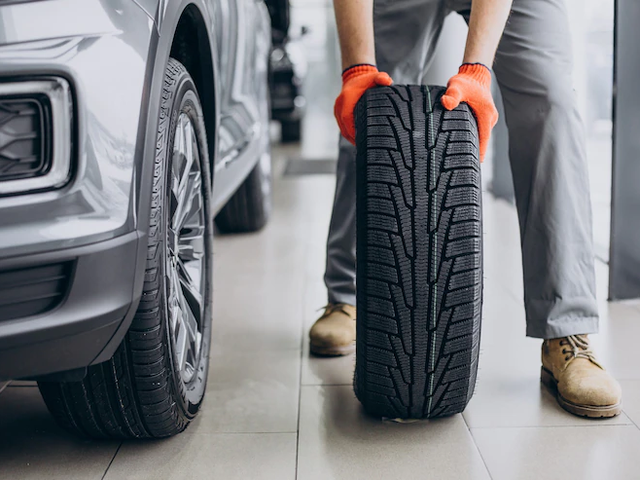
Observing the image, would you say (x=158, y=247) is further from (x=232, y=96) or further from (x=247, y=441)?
(x=232, y=96)

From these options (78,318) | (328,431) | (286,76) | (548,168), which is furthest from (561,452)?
(286,76)

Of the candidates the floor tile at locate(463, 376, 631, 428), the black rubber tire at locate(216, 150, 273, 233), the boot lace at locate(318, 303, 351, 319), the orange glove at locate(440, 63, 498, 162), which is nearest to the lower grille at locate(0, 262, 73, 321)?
the orange glove at locate(440, 63, 498, 162)

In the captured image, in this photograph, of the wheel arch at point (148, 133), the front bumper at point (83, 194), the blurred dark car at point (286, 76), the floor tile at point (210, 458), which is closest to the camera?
the front bumper at point (83, 194)

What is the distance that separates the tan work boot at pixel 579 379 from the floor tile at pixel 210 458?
54 centimetres

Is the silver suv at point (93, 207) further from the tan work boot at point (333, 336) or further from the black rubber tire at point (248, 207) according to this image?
the black rubber tire at point (248, 207)

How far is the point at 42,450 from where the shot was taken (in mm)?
1280

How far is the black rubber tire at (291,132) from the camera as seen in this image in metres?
7.73

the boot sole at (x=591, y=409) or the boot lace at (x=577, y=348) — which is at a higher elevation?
the boot lace at (x=577, y=348)

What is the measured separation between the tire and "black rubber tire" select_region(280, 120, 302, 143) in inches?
252

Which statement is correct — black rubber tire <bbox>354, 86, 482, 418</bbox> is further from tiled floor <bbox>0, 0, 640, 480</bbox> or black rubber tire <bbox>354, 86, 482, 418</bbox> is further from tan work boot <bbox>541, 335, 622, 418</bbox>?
tan work boot <bbox>541, 335, 622, 418</bbox>

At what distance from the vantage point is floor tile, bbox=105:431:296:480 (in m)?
1.20

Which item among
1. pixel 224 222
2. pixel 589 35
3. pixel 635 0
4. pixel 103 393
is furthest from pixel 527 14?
pixel 224 222

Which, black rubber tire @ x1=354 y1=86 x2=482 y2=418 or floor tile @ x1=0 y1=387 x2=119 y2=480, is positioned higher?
black rubber tire @ x1=354 y1=86 x2=482 y2=418

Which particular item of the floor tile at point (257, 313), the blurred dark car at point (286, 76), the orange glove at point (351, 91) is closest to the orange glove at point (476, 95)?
the orange glove at point (351, 91)
